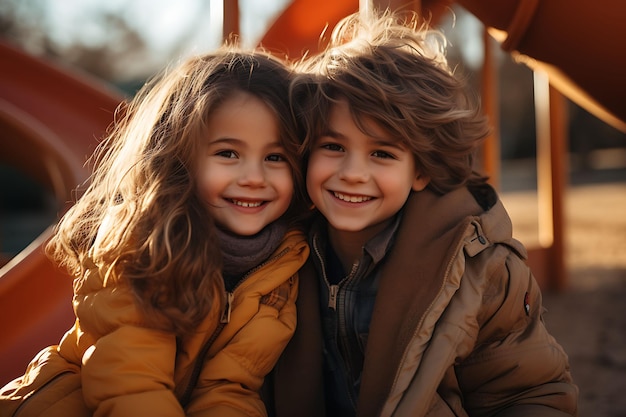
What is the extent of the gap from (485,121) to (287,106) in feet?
2.10

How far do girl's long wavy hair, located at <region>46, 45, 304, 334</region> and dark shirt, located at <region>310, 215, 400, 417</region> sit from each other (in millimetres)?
A: 223

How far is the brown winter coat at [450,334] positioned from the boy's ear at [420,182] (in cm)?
3

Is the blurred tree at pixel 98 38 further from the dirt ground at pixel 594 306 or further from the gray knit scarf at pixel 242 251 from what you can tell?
the gray knit scarf at pixel 242 251

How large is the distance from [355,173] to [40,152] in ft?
7.01

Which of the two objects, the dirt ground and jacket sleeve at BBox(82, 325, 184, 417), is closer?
jacket sleeve at BBox(82, 325, 184, 417)

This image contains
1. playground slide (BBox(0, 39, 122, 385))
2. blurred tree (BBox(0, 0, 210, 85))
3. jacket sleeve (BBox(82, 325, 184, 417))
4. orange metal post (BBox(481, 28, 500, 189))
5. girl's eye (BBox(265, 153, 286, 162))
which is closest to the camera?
jacket sleeve (BBox(82, 325, 184, 417))

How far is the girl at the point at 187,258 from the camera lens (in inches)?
67.4

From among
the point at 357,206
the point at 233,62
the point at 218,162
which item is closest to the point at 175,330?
the point at 218,162

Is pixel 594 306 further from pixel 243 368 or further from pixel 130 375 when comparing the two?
pixel 130 375

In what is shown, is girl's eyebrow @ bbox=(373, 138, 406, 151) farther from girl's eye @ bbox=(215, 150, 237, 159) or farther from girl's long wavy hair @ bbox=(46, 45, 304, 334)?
girl's eye @ bbox=(215, 150, 237, 159)

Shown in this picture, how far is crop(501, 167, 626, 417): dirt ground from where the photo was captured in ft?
9.61

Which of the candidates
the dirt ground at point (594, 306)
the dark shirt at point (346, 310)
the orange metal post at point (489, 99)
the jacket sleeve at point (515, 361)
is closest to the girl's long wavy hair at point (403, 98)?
the dark shirt at point (346, 310)

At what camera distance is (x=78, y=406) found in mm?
1783

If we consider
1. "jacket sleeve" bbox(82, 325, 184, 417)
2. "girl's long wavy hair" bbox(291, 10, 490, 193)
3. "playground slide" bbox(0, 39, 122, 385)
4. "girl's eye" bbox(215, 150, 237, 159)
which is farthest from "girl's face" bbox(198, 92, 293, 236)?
"playground slide" bbox(0, 39, 122, 385)
